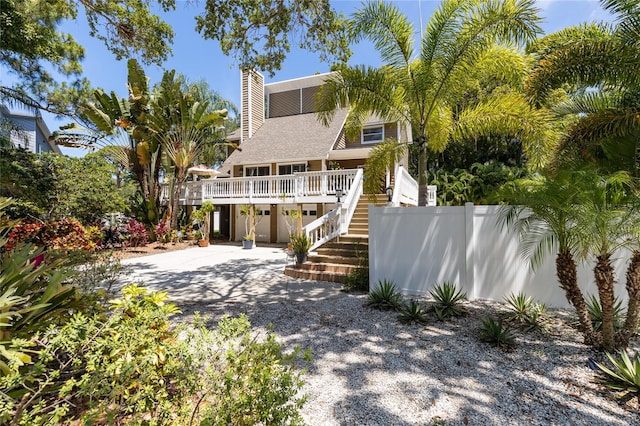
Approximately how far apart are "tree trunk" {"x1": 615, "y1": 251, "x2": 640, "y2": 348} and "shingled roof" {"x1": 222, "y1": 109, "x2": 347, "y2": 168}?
556 inches

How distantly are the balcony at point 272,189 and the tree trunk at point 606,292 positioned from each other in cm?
974

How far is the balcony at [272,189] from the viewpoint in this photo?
553 inches

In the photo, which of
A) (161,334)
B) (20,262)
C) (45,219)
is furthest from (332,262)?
(45,219)

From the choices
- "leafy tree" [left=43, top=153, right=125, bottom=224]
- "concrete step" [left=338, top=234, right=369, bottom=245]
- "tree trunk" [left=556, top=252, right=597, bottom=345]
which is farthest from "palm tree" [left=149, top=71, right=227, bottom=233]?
"tree trunk" [left=556, top=252, right=597, bottom=345]

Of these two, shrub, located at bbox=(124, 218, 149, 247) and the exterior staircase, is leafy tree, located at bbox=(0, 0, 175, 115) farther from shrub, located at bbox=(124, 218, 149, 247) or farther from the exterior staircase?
the exterior staircase

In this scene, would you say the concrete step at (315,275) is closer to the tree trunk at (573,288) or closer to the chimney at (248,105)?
the tree trunk at (573,288)

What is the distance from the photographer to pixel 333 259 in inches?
362

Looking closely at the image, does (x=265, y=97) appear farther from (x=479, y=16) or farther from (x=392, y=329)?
(x=392, y=329)

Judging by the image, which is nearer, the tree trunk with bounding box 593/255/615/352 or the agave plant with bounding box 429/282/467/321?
the tree trunk with bounding box 593/255/615/352

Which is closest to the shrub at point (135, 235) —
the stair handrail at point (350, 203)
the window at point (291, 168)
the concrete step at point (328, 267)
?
the window at point (291, 168)

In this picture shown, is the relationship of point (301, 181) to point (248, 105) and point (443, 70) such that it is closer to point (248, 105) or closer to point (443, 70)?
point (443, 70)

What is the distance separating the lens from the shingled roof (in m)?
17.7

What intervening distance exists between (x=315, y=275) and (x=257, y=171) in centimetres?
1235

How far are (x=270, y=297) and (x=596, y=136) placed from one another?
24.6ft
